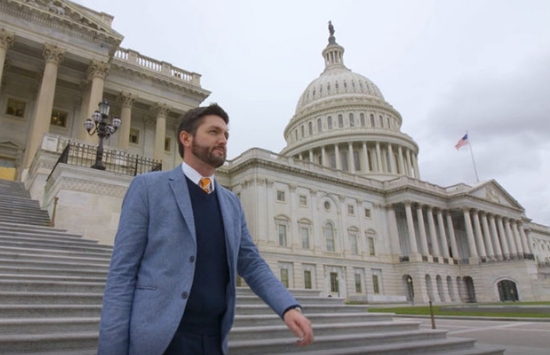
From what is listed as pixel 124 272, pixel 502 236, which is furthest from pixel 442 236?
pixel 124 272

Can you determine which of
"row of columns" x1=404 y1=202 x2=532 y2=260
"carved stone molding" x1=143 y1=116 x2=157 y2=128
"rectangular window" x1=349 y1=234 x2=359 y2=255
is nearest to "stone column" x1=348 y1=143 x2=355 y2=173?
"row of columns" x1=404 y1=202 x2=532 y2=260

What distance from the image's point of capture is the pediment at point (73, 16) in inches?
975

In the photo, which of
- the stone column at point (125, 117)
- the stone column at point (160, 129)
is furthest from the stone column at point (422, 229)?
the stone column at point (125, 117)

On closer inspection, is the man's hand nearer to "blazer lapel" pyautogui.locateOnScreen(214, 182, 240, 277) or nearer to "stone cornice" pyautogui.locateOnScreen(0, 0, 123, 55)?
"blazer lapel" pyautogui.locateOnScreen(214, 182, 240, 277)

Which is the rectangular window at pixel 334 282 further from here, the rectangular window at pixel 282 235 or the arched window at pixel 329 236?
the rectangular window at pixel 282 235

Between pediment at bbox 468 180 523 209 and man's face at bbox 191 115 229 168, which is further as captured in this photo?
pediment at bbox 468 180 523 209

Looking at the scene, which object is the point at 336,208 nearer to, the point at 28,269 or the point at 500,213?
the point at 500,213

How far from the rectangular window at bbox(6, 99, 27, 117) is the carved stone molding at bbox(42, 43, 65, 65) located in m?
5.09

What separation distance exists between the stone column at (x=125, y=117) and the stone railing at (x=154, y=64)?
9.87ft

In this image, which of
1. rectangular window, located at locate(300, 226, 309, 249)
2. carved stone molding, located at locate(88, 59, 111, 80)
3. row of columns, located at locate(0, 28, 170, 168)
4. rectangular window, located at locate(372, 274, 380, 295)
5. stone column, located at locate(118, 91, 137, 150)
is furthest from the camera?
rectangular window, located at locate(372, 274, 380, 295)

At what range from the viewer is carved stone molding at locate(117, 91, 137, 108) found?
99.5 feet

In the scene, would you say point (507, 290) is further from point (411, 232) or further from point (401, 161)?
point (401, 161)

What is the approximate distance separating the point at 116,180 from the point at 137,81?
19.1 m

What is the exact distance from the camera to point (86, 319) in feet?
18.4
